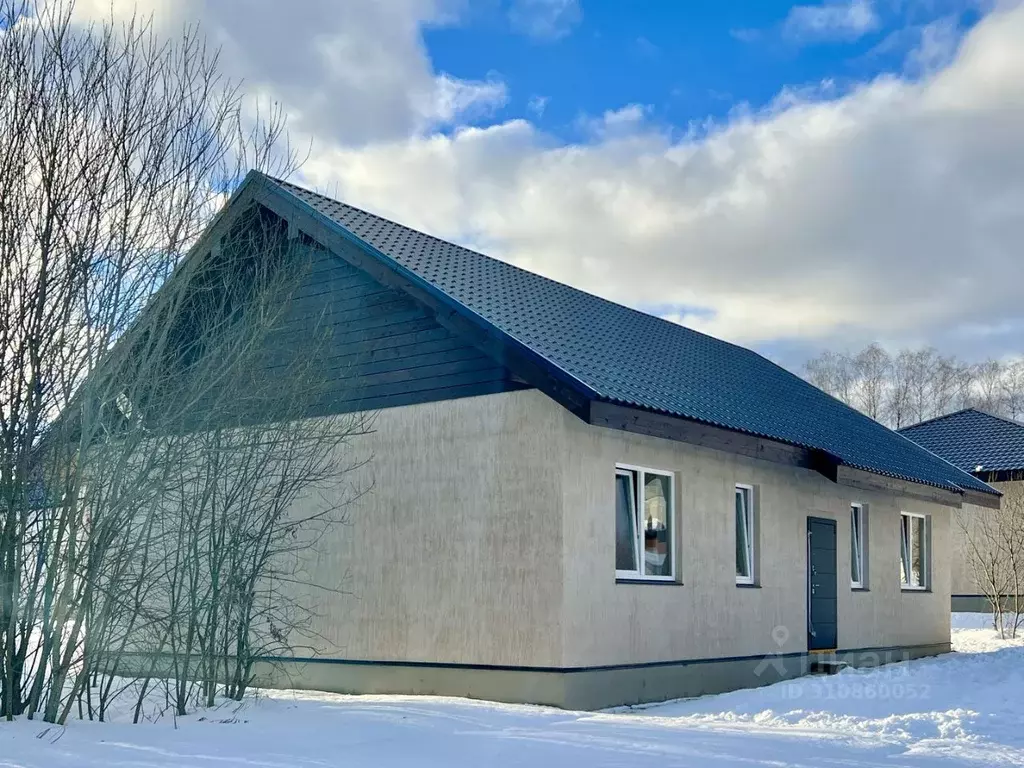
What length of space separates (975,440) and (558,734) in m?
24.2

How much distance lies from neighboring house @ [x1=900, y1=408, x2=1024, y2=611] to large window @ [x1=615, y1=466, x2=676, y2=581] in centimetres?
1617

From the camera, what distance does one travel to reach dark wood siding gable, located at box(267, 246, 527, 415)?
40.7 ft

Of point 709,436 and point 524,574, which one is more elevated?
point 709,436

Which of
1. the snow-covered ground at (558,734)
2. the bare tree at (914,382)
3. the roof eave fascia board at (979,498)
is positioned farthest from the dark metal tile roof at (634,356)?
the bare tree at (914,382)

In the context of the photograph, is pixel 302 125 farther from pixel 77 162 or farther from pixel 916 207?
pixel 916 207

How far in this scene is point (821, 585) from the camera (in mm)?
15922

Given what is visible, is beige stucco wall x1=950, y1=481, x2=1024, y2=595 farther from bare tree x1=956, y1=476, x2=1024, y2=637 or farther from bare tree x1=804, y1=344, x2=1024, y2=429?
bare tree x1=804, y1=344, x2=1024, y2=429

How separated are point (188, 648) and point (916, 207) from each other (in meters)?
22.7

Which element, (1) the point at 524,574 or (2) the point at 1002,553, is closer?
(1) the point at 524,574

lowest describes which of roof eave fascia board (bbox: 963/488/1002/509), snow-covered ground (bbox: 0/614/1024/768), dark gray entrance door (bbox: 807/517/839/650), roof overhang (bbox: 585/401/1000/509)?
snow-covered ground (bbox: 0/614/1024/768)

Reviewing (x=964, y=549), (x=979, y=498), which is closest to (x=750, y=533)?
(x=979, y=498)

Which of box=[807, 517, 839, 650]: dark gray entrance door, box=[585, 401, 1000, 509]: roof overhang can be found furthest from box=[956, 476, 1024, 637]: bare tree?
box=[807, 517, 839, 650]: dark gray entrance door

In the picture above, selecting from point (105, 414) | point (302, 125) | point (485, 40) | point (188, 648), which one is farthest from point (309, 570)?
point (485, 40)

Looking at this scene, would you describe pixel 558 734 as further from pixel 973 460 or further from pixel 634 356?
pixel 973 460
